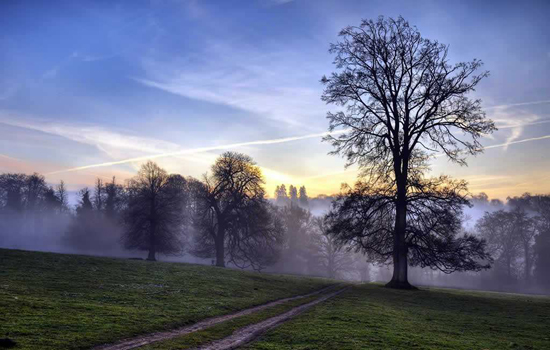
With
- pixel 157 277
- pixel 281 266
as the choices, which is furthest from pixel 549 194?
pixel 157 277

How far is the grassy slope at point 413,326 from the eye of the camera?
12.9m

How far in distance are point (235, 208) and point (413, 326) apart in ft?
136

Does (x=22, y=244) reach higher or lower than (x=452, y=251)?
lower

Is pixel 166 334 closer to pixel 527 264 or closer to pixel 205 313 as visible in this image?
pixel 205 313

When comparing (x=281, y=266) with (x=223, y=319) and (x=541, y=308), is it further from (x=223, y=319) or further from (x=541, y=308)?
(x=223, y=319)

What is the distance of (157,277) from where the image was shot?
1057 inches

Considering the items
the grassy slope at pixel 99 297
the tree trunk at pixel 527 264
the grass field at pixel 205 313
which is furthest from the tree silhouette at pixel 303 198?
the grass field at pixel 205 313

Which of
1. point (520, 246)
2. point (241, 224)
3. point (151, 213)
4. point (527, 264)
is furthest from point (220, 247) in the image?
point (520, 246)

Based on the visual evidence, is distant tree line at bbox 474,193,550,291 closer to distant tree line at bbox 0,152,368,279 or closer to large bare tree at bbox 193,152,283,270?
distant tree line at bbox 0,152,368,279

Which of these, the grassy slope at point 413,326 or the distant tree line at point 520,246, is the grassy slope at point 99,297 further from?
the distant tree line at point 520,246

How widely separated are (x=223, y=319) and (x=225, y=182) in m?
41.8

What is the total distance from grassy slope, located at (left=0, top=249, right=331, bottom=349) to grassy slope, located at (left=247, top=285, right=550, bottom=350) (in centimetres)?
489

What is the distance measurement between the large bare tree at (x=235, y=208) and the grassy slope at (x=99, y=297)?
933 inches


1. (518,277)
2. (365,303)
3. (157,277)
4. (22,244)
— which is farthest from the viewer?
(22,244)
